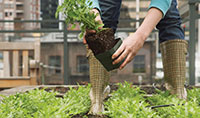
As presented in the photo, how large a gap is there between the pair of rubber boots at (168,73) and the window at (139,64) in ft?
21.4

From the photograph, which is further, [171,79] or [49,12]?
[49,12]

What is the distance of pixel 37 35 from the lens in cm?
287

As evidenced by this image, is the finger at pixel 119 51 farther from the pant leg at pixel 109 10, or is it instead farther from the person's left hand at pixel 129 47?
the pant leg at pixel 109 10

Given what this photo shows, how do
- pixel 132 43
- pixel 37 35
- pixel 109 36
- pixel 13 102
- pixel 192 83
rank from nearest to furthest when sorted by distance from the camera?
pixel 132 43, pixel 109 36, pixel 13 102, pixel 192 83, pixel 37 35

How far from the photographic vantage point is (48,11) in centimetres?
301

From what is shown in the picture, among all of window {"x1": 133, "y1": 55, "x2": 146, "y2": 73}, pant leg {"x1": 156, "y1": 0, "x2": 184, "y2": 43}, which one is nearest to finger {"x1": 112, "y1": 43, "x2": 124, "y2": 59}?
pant leg {"x1": 156, "y1": 0, "x2": 184, "y2": 43}

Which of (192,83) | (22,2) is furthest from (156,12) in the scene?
(22,2)

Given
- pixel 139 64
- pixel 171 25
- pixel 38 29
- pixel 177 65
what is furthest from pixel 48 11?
pixel 139 64

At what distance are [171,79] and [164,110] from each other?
308 mm

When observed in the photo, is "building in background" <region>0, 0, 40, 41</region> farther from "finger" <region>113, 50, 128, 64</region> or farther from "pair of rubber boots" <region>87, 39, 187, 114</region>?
"finger" <region>113, 50, 128, 64</region>

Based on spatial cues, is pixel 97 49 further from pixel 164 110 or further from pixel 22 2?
pixel 22 2

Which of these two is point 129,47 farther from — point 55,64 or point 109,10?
point 55,64

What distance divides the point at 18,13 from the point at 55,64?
4.49m

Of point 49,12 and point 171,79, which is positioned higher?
point 49,12
